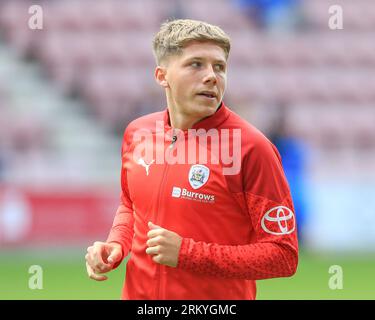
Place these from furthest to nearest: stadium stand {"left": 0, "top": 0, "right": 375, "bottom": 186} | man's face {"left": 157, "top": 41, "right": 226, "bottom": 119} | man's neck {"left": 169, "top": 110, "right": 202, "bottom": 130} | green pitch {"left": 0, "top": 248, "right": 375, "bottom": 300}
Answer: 1. stadium stand {"left": 0, "top": 0, "right": 375, "bottom": 186}
2. green pitch {"left": 0, "top": 248, "right": 375, "bottom": 300}
3. man's neck {"left": 169, "top": 110, "right": 202, "bottom": 130}
4. man's face {"left": 157, "top": 41, "right": 226, "bottom": 119}

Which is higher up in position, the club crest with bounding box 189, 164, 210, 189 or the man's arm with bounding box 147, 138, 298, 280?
the club crest with bounding box 189, 164, 210, 189

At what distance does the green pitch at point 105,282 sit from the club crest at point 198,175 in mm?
4206

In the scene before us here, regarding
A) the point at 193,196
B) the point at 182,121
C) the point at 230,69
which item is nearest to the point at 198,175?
the point at 193,196

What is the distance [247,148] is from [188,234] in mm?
402

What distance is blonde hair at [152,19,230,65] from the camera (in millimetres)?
3355


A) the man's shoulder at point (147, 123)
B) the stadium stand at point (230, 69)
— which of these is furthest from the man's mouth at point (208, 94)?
the stadium stand at point (230, 69)

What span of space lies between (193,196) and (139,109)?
10201mm

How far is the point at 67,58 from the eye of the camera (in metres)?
14.7

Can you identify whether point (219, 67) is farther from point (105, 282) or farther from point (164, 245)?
point (105, 282)

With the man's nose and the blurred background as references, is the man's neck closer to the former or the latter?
the man's nose

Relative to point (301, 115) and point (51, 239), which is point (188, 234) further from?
point (301, 115)

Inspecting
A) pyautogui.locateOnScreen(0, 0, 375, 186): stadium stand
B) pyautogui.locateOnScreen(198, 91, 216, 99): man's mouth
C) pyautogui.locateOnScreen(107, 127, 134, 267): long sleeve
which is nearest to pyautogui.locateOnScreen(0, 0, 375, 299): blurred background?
pyautogui.locateOnScreen(0, 0, 375, 186): stadium stand

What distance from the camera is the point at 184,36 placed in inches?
133

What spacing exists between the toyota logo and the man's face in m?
0.46
